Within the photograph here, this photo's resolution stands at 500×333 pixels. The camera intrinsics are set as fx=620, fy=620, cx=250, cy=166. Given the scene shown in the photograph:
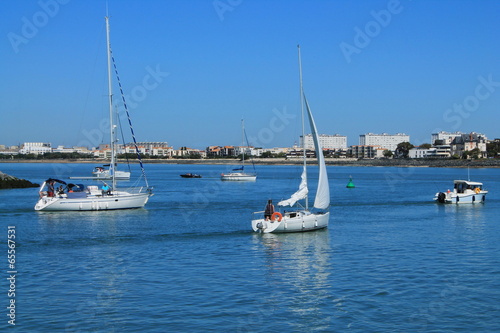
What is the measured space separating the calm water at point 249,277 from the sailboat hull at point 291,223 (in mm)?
515

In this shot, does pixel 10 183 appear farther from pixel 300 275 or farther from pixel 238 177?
pixel 300 275

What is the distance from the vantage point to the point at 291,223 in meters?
34.4

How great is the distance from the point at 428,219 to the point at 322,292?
26215 mm

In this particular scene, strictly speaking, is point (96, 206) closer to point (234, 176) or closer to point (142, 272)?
point (142, 272)

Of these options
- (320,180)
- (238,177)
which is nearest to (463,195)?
(320,180)

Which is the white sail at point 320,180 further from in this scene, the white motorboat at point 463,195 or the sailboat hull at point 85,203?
the white motorboat at point 463,195

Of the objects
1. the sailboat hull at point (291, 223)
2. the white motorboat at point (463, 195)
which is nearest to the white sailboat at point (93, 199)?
the sailboat hull at point (291, 223)

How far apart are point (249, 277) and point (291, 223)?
11021 millimetres

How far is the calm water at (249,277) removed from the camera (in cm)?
1808

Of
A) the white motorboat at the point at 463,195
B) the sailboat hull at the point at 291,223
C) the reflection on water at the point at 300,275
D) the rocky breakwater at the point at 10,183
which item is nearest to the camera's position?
the reflection on water at the point at 300,275

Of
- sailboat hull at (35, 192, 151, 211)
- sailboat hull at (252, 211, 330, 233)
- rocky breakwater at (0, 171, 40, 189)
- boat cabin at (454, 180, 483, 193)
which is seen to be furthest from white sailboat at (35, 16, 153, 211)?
rocky breakwater at (0, 171, 40, 189)

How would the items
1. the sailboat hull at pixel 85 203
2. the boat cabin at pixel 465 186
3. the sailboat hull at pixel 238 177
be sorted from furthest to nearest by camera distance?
the sailboat hull at pixel 238 177, the boat cabin at pixel 465 186, the sailboat hull at pixel 85 203

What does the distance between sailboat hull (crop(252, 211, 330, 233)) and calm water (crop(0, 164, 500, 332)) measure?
51 cm

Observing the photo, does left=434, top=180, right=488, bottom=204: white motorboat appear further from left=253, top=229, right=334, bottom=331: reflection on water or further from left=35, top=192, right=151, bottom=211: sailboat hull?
left=35, top=192, right=151, bottom=211: sailboat hull
